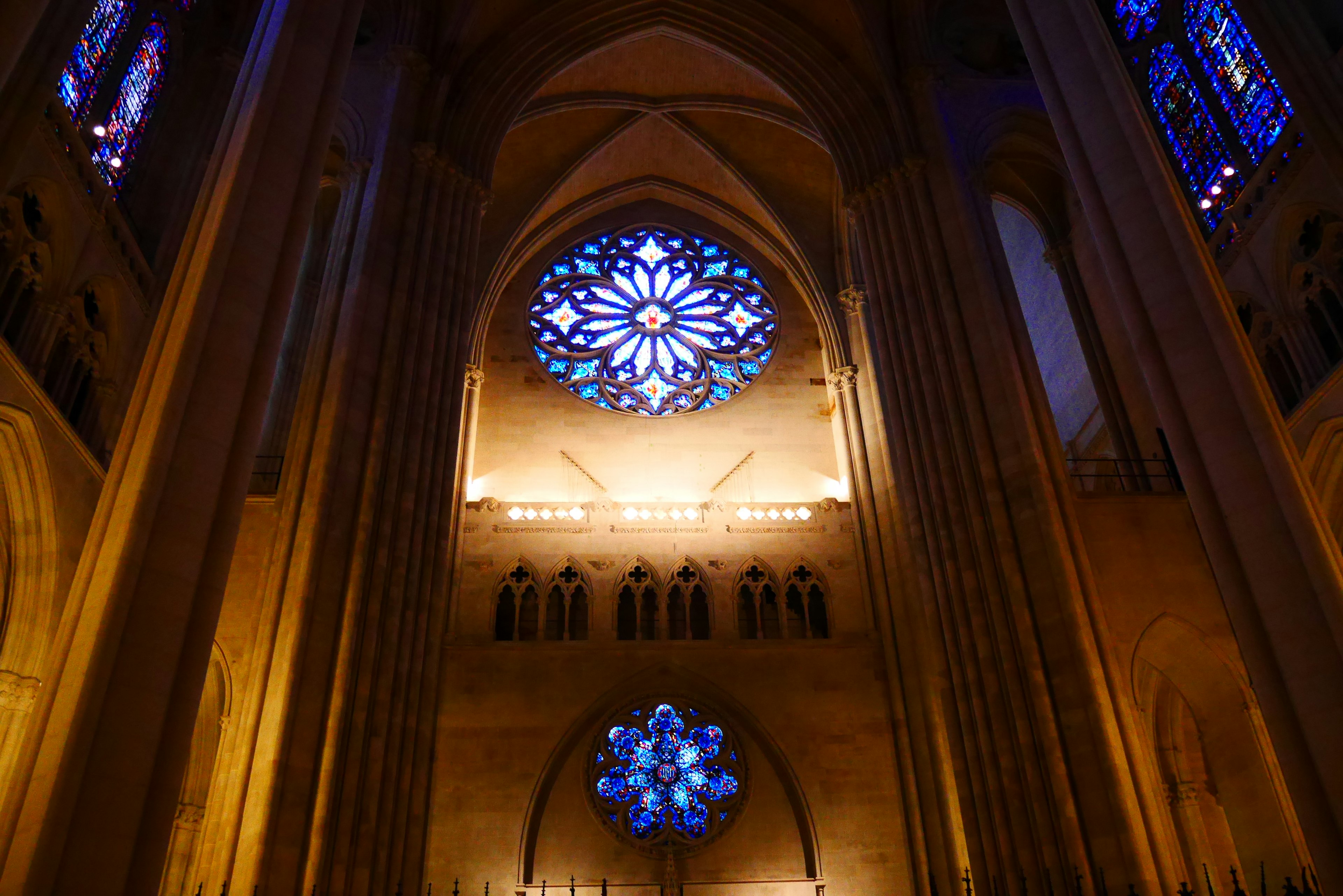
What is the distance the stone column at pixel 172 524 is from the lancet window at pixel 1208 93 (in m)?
8.82

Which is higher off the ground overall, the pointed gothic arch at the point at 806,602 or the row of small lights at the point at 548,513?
the row of small lights at the point at 548,513

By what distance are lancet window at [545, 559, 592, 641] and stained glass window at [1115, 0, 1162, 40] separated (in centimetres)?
986

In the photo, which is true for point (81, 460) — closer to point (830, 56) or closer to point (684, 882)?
point (684, 882)

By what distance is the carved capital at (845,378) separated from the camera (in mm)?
16297

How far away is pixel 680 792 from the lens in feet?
43.6

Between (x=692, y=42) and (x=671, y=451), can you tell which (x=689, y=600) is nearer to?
(x=671, y=451)

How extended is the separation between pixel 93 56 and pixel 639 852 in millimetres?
10354

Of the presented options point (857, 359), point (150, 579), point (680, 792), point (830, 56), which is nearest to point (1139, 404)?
point (857, 359)

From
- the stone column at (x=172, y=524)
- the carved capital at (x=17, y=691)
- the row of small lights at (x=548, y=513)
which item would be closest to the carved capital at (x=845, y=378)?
the row of small lights at (x=548, y=513)

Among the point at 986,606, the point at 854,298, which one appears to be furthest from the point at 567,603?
the point at 854,298

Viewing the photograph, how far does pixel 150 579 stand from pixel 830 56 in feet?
39.7

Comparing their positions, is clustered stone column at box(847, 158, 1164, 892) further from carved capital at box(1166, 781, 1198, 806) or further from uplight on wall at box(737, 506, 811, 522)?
uplight on wall at box(737, 506, 811, 522)

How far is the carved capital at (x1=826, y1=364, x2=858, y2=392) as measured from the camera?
53.5 feet

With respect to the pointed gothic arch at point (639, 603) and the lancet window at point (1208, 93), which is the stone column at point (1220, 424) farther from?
the pointed gothic arch at point (639, 603)
